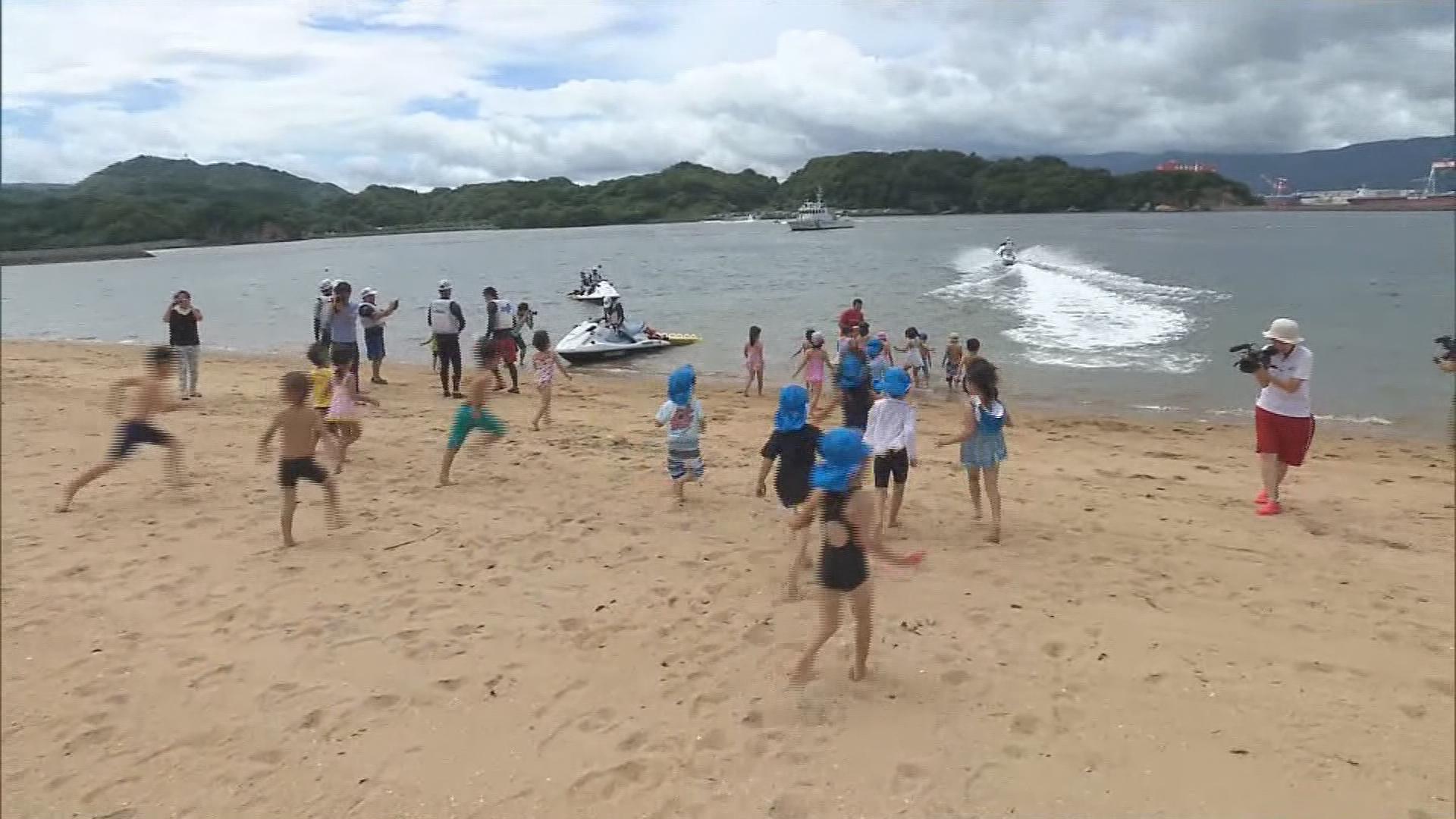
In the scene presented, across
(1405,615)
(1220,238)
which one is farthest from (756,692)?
(1220,238)

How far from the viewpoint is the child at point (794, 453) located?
6.02 meters

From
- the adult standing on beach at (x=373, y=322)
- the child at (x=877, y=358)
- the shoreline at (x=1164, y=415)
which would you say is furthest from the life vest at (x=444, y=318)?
the child at (x=877, y=358)

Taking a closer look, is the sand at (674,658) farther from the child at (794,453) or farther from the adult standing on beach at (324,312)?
the adult standing on beach at (324,312)

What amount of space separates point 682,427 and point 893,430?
1888 millimetres

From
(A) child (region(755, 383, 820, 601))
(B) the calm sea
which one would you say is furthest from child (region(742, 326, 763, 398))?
(A) child (region(755, 383, 820, 601))

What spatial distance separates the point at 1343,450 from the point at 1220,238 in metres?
76.8

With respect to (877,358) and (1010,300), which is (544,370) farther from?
(1010,300)

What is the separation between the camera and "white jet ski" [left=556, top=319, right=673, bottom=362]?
68.9 ft

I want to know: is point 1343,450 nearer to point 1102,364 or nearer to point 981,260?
point 1102,364

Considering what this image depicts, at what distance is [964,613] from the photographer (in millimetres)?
5797

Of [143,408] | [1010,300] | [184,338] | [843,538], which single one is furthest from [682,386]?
[1010,300]

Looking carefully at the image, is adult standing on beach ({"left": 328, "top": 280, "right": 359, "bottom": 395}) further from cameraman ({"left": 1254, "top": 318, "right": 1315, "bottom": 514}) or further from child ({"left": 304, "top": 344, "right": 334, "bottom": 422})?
cameraman ({"left": 1254, "top": 318, "right": 1315, "bottom": 514})

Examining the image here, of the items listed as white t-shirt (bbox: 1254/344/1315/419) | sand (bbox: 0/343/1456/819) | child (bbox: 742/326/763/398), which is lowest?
sand (bbox: 0/343/1456/819)

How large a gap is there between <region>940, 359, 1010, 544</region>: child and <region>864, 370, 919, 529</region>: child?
13.1 inches
